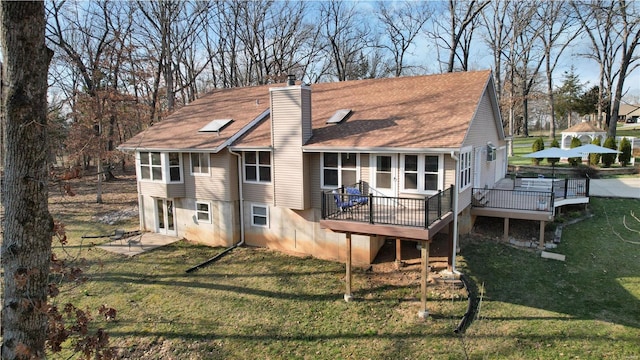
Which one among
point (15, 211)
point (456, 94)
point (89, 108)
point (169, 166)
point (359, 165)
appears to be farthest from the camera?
point (89, 108)

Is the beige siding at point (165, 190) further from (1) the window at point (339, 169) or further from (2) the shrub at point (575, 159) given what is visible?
(2) the shrub at point (575, 159)

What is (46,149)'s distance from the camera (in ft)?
16.1

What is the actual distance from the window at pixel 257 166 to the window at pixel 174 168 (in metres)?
3.13

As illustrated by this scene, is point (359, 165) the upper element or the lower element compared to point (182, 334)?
upper

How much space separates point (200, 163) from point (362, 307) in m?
8.94

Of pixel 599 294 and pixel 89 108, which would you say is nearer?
pixel 599 294

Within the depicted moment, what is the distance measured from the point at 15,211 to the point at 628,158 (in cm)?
3444

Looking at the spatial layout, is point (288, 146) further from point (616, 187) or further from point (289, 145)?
point (616, 187)

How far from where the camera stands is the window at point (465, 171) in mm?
12555

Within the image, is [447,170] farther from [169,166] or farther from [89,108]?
[89,108]

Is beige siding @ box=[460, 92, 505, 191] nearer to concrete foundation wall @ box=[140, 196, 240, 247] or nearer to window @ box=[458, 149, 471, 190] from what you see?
window @ box=[458, 149, 471, 190]

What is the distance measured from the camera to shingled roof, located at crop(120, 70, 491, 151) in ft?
41.0

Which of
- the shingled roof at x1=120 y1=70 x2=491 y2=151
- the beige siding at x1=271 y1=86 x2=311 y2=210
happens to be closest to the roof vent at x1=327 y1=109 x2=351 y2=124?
the shingled roof at x1=120 y1=70 x2=491 y2=151

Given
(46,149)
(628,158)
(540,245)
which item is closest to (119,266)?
(46,149)
